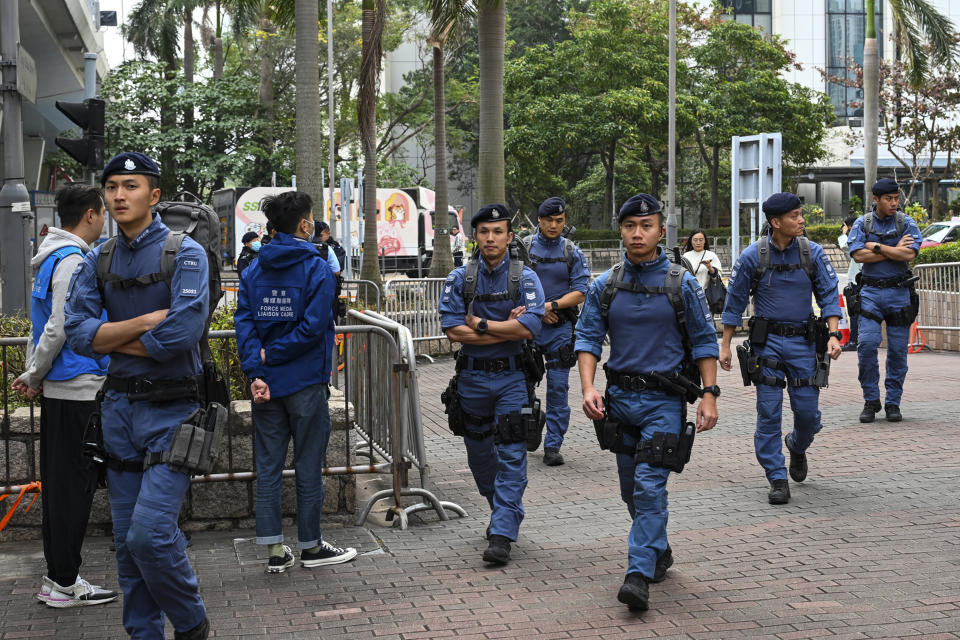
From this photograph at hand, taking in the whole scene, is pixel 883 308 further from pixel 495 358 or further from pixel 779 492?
pixel 495 358

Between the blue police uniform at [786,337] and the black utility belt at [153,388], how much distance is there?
4228 mm

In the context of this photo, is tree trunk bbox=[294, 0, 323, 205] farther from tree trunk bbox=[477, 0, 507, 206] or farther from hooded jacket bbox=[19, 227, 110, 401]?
hooded jacket bbox=[19, 227, 110, 401]

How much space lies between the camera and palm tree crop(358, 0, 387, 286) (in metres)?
20.1

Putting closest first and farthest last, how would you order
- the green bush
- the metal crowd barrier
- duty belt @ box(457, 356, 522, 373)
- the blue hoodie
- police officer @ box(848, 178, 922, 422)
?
the blue hoodie < duty belt @ box(457, 356, 522, 373) < police officer @ box(848, 178, 922, 422) < the metal crowd barrier < the green bush

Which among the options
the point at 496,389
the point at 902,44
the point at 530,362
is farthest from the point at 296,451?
the point at 902,44

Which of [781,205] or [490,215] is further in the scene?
[781,205]

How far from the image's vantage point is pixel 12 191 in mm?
11562

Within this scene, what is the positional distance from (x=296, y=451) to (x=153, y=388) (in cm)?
169

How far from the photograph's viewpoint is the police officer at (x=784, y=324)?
7590mm

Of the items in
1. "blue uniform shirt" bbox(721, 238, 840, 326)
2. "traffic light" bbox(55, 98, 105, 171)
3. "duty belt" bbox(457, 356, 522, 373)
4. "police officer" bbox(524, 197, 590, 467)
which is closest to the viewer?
"duty belt" bbox(457, 356, 522, 373)

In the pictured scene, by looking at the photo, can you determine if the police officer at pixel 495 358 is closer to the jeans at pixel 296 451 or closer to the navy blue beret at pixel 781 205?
the jeans at pixel 296 451

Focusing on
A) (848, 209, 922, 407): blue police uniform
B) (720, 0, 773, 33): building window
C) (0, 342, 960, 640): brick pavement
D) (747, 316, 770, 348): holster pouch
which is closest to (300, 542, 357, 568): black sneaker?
(0, 342, 960, 640): brick pavement

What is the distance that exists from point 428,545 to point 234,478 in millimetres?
1233

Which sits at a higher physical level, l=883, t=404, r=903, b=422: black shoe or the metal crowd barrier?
the metal crowd barrier
